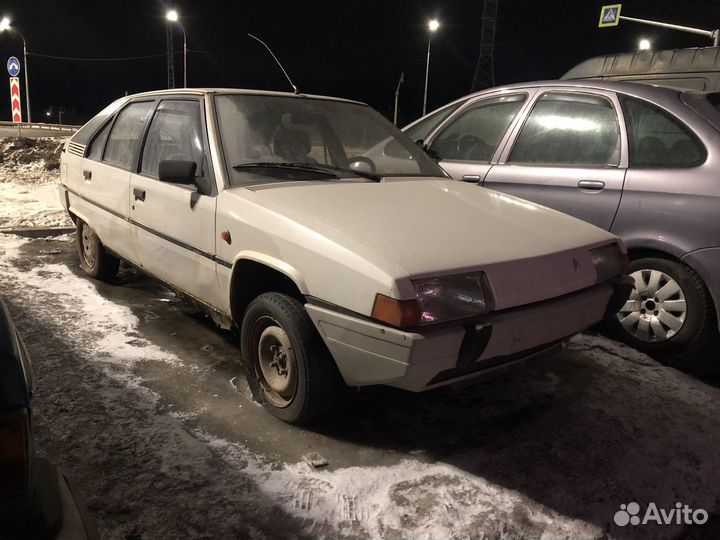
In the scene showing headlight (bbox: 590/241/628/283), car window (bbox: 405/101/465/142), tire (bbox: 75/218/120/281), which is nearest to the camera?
headlight (bbox: 590/241/628/283)

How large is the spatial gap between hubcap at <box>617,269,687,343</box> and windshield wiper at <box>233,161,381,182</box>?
1807 mm

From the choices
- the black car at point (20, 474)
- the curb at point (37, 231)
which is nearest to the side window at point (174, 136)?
the black car at point (20, 474)

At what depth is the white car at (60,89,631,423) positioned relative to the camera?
2154mm

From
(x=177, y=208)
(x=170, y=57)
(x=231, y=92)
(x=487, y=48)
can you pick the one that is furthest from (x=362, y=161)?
(x=170, y=57)

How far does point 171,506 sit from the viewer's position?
6.79 ft

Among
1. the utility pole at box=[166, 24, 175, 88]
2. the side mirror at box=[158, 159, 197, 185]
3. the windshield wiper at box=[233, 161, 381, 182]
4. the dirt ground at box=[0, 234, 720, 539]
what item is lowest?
the dirt ground at box=[0, 234, 720, 539]

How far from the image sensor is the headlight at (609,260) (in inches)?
107

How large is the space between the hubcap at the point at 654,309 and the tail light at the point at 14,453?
3256 millimetres

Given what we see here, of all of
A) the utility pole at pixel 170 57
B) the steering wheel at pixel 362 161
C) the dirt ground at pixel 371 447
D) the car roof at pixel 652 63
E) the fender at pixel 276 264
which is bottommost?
the dirt ground at pixel 371 447

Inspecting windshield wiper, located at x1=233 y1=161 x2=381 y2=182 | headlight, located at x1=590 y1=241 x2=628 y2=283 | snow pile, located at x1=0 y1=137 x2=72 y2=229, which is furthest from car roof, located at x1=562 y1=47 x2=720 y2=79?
snow pile, located at x1=0 y1=137 x2=72 y2=229

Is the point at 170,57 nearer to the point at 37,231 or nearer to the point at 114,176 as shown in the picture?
the point at 37,231

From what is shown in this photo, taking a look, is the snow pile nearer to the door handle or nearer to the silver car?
the silver car

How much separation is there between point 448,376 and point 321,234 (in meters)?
0.80

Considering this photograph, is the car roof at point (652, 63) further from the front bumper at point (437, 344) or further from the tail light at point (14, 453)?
the tail light at point (14, 453)
